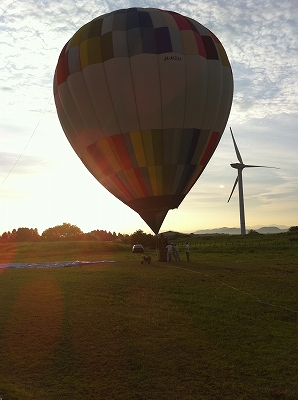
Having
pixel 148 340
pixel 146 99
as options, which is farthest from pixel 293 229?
pixel 148 340

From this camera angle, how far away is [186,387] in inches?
399

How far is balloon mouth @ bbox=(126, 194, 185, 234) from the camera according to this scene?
2647cm

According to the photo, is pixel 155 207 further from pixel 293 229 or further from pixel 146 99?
pixel 293 229

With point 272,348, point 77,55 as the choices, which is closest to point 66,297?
point 272,348

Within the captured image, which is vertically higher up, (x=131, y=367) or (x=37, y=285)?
(x=37, y=285)

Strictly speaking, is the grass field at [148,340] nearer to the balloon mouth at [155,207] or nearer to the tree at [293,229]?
the balloon mouth at [155,207]

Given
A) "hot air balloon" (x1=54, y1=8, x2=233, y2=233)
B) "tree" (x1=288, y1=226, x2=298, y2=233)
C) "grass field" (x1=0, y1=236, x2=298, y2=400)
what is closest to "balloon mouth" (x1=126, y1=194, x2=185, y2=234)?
"hot air balloon" (x1=54, y1=8, x2=233, y2=233)

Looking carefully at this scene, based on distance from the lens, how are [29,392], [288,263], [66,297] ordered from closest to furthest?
[29,392]
[66,297]
[288,263]

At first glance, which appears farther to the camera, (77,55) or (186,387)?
(77,55)

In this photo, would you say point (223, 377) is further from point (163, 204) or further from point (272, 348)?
point (163, 204)

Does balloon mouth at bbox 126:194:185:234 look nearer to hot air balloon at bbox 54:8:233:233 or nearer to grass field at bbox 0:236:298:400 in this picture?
hot air balloon at bbox 54:8:233:233

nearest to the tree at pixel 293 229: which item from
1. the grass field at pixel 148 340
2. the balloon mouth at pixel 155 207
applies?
the balloon mouth at pixel 155 207

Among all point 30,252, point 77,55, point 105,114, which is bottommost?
point 30,252

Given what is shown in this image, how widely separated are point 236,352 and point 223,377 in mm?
1938
